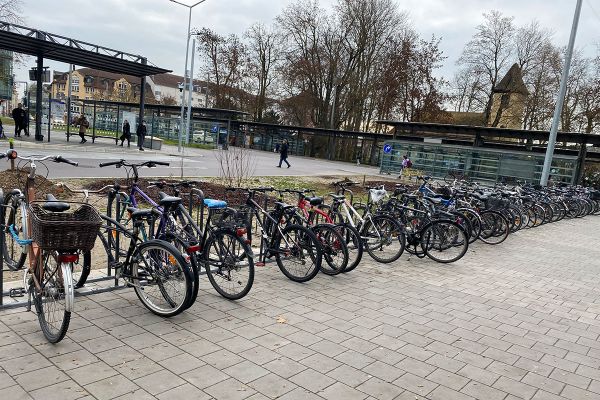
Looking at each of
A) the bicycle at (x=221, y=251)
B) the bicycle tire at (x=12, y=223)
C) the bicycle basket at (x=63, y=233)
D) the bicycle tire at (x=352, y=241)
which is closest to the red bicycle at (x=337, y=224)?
the bicycle tire at (x=352, y=241)

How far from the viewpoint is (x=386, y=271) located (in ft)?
20.8

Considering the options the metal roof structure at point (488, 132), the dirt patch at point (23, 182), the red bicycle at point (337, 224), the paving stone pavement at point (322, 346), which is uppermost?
the metal roof structure at point (488, 132)

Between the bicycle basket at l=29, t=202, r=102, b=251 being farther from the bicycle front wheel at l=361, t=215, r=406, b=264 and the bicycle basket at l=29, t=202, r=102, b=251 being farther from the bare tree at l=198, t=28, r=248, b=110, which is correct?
the bare tree at l=198, t=28, r=248, b=110

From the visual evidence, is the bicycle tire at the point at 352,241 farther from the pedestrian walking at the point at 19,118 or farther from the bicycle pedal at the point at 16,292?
the pedestrian walking at the point at 19,118

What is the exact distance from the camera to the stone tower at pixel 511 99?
118ft

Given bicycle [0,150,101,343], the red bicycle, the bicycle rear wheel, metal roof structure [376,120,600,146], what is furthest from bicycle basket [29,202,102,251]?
metal roof structure [376,120,600,146]

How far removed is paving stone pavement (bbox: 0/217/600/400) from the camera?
9.95 feet

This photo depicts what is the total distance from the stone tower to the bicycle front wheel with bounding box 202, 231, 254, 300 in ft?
119

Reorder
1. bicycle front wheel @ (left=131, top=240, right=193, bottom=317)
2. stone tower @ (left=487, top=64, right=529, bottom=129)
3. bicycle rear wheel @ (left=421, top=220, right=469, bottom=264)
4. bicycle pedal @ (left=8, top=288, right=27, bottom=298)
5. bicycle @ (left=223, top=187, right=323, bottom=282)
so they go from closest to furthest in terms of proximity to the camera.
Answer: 1. bicycle front wheel @ (left=131, top=240, right=193, bottom=317)
2. bicycle pedal @ (left=8, top=288, right=27, bottom=298)
3. bicycle @ (left=223, top=187, right=323, bottom=282)
4. bicycle rear wheel @ (left=421, top=220, right=469, bottom=264)
5. stone tower @ (left=487, top=64, right=529, bottom=129)

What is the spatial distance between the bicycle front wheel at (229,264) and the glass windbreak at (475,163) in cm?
2419

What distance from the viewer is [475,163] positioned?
2803cm

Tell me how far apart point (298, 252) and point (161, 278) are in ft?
6.03

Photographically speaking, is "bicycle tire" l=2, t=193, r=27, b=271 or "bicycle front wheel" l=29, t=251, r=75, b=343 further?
"bicycle tire" l=2, t=193, r=27, b=271

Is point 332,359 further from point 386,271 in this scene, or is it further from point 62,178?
point 62,178
